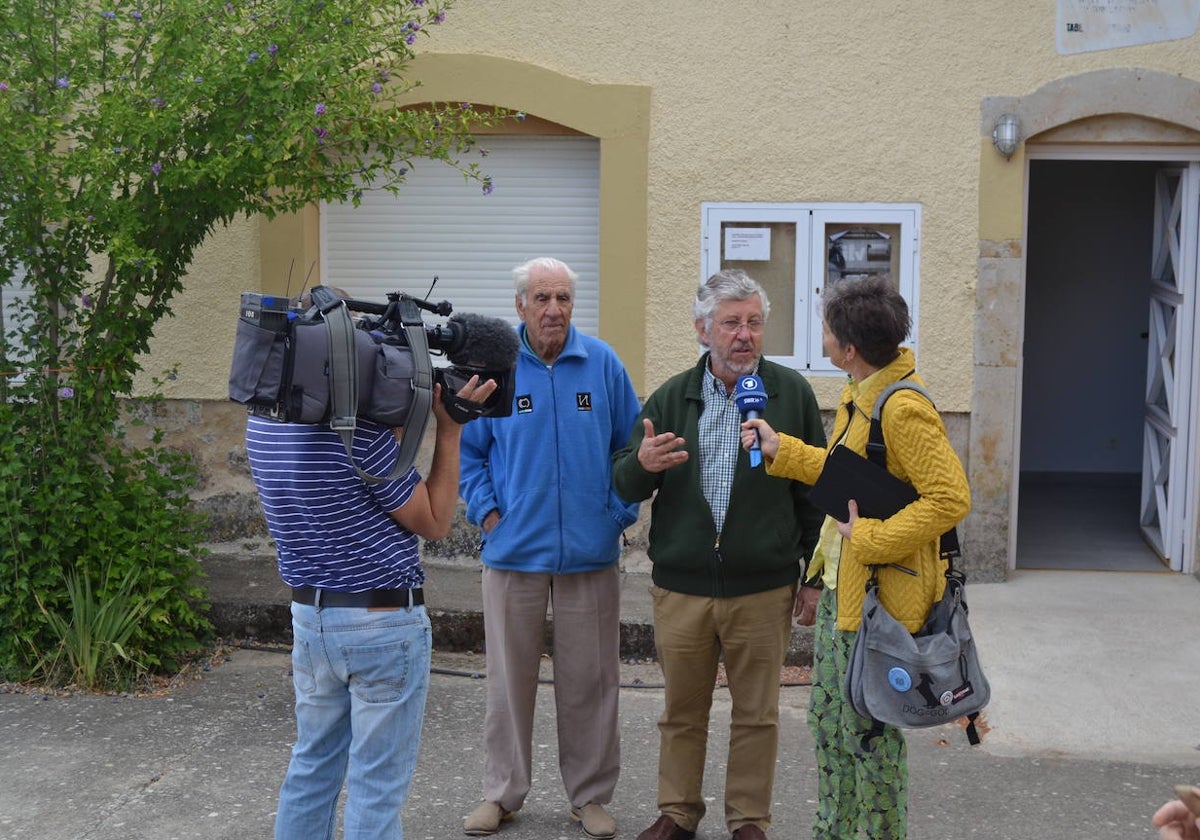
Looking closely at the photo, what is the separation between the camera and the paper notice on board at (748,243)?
7.32 meters

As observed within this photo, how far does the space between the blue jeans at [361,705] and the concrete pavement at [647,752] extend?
1.22m

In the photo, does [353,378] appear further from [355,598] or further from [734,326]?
[734,326]

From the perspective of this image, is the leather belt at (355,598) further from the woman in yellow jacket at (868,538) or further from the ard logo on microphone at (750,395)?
the ard logo on microphone at (750,395)

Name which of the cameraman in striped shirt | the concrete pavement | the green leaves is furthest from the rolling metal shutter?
the cameraman in striped shirt

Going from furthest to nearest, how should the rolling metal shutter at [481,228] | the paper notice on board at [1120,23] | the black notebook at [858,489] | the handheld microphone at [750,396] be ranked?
the rolling metal shutter at [481,228], the paper notice on board at [1120,23], the handheld microphone at [750,396], the black notebook at [858,489]

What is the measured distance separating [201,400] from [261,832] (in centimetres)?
357

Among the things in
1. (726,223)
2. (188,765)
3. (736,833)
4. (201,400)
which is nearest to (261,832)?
(188,765)

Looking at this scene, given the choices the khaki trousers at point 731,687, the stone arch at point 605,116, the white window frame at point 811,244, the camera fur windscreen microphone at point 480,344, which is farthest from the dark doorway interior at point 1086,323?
the camera fur windscreen microphone at point 480,344

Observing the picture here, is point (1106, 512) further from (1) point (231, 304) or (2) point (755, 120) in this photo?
(1) point (231, 304)

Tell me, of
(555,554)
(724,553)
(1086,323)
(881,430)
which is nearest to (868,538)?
(881,430)

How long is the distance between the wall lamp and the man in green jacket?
315 cm

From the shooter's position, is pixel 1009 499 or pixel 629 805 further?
pixel 1009 499

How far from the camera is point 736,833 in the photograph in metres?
4.44

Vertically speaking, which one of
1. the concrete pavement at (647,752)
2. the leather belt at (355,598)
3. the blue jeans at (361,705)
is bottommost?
the concrete pavement at (647,752)
